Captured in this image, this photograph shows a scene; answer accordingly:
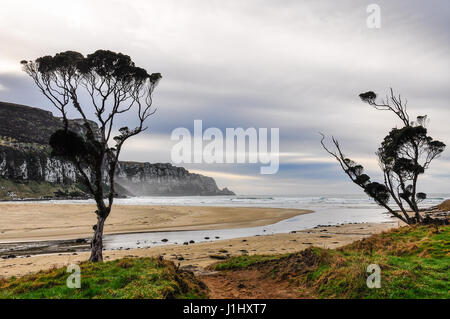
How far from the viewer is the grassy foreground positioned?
8258 mm

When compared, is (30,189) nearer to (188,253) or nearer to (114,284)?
(188,253)

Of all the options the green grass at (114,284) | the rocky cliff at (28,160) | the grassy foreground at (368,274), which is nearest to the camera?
the green grass at (114,284)

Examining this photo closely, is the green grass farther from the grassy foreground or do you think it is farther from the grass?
the grass

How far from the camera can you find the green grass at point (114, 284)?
8122 millimetres

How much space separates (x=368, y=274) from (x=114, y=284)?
334 inches

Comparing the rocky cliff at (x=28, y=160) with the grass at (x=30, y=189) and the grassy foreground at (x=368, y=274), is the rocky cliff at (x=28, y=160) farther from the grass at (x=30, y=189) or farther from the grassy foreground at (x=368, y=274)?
Answer: the grassy foreground at (x=368, y=274)

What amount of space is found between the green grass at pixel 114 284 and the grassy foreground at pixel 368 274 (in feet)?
14.0

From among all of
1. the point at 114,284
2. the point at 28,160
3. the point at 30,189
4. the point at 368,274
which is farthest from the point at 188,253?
the point at 28,160

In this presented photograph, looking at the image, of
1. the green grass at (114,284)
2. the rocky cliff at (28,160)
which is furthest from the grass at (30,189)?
the green grass at (114,284)

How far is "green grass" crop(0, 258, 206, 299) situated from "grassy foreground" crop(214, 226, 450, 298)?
4.28 m

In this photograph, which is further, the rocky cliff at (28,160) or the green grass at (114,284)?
the rocky cliff at (28,160)

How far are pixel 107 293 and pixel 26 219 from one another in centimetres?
4300
